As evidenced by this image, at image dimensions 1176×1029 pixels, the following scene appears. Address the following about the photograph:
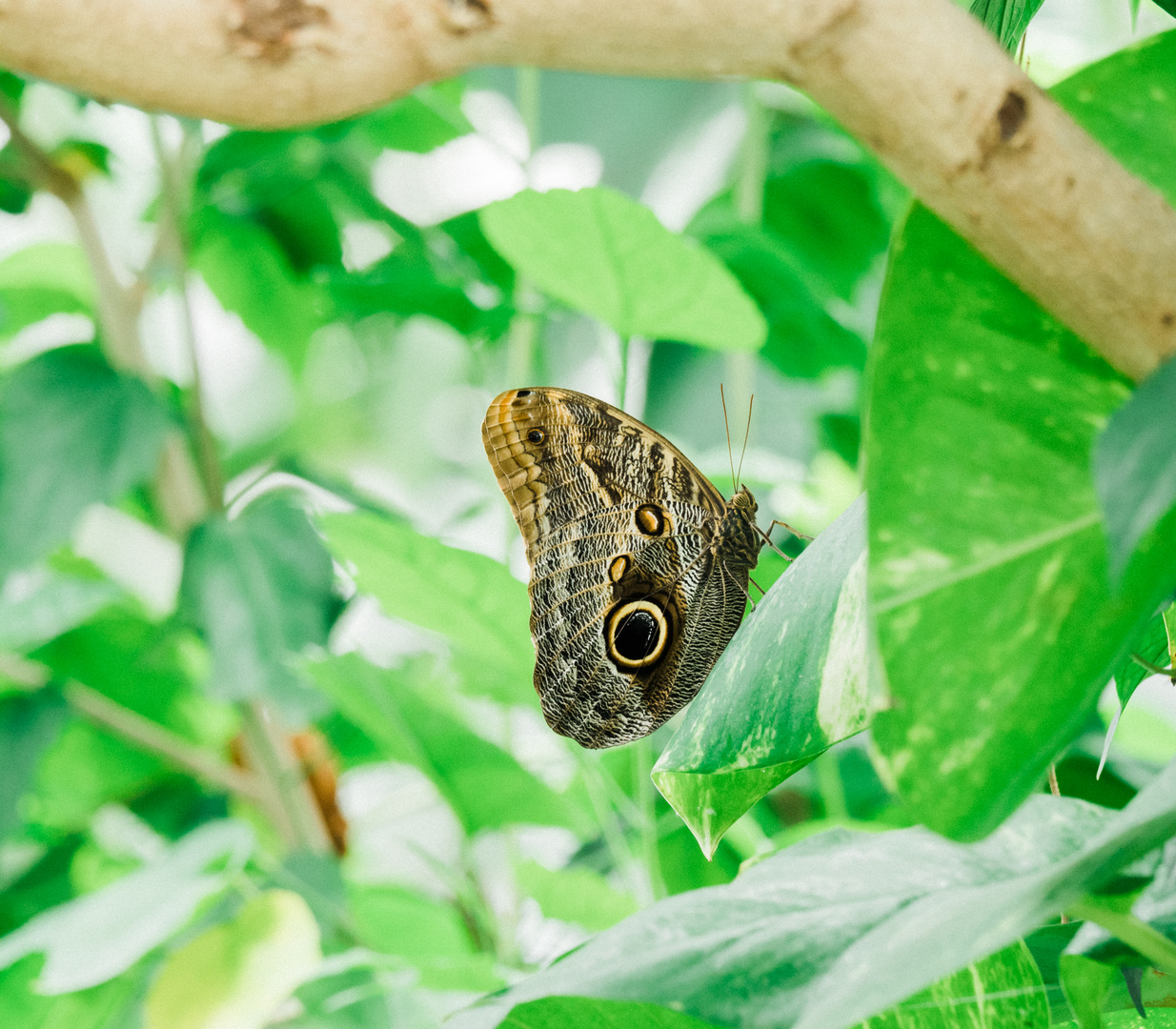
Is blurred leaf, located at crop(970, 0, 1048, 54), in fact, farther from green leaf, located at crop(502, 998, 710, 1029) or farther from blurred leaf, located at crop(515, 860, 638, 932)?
Answer: blurred leaf, located at crop(515, 860, 638, 932)

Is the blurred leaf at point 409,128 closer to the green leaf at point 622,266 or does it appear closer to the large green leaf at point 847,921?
the green leaf at point 622,266

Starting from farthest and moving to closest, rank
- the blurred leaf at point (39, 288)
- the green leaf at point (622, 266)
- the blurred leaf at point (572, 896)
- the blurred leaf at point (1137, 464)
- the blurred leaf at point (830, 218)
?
the blurred leaf at point (830, 218) → the blurred leaf at point (39, 288) → the blurred leaf at point (572, 896) → the green leaf at point (622, 266) → the blurred leaf at point (1137, 464)

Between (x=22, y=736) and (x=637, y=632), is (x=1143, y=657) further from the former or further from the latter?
(x=22, y=736)

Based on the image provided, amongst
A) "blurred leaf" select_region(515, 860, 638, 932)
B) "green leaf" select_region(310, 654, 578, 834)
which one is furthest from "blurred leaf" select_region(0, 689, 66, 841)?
"blurred leaf" select_region(515, 860, 638, 932)

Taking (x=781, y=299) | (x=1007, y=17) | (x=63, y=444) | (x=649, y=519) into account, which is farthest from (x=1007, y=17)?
(x=63, y=444)

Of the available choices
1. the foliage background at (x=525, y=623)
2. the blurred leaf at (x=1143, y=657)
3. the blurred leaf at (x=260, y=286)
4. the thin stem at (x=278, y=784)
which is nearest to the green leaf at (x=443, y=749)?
the foliage background at (x=525, y=623)

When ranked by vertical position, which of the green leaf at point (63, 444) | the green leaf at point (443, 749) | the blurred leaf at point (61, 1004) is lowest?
the blurred leaf at point (61, 1004)
